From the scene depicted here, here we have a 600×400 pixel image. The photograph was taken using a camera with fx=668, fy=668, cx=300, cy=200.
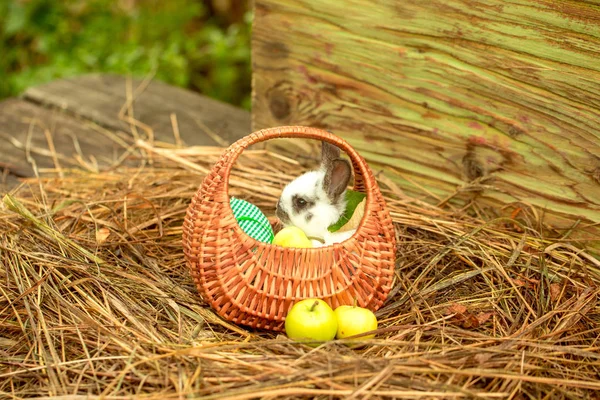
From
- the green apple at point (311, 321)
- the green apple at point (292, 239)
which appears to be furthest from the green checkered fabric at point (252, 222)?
the green apple at point (311, 321)

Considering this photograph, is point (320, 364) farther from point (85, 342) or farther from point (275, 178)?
point (275, 178)

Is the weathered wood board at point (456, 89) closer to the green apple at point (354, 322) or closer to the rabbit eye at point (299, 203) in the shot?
the rabbit eye at point (299, 203)

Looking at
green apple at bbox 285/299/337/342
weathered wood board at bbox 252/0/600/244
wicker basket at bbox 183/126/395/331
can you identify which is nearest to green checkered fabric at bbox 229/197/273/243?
wicker basket at bbox 183/126/395/331

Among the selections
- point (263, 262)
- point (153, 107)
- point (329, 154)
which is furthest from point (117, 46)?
point (263, 262)

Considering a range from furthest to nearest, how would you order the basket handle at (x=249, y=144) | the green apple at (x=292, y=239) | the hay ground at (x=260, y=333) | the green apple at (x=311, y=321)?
the green apple at (x=292, y=239) < the basket handle at (x=249, y=144) < the green apple at (x=311, y=321) < the hay ground at (x=260, y=333)

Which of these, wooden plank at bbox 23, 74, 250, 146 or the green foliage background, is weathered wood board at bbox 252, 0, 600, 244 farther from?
the green foliage background

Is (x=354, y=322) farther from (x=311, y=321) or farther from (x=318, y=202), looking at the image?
(x=318, y=202)
